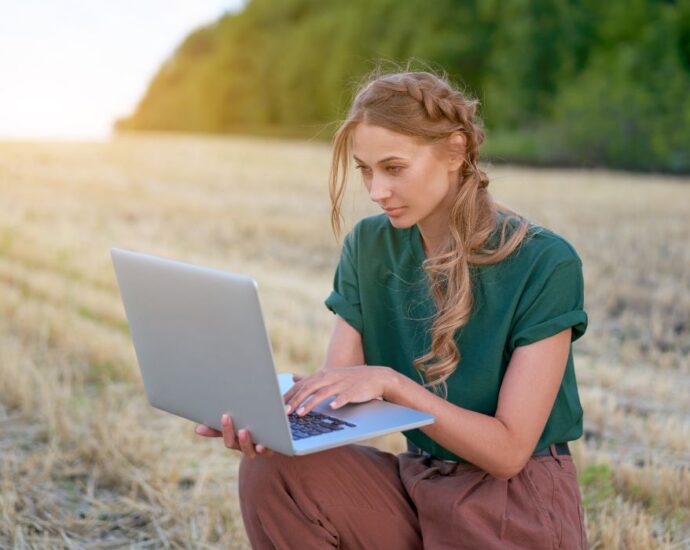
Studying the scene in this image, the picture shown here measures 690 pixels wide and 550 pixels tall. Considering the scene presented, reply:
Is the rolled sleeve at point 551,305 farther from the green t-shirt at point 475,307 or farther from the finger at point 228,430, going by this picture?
the finger at point 228,430

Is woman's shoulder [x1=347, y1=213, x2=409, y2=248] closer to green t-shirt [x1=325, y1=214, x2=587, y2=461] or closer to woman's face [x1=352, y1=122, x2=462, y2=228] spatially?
green t-shirt [x1=325, y1=214, x2=587, y2=461]

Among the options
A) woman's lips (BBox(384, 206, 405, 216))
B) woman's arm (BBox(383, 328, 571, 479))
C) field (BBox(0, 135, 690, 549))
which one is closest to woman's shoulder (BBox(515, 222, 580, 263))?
woman's arm (BBox(383, 328, 571, 479))

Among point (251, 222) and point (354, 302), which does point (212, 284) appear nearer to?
point (354, 302)

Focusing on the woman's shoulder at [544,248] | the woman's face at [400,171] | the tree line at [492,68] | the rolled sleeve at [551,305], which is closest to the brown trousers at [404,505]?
the rolled sleeve at [551,305]

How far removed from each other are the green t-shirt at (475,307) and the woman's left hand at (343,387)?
0.31 m

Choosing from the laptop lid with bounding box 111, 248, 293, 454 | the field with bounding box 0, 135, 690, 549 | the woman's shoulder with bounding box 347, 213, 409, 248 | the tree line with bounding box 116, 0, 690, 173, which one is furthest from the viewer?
A: the tree line with bounding box 116, 0, 690, 173

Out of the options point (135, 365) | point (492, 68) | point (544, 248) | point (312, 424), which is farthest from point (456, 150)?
point (492, 68)

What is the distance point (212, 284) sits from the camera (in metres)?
2.10

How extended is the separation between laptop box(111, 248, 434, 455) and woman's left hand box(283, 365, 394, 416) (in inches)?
1.3

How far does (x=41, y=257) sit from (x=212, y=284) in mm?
7020

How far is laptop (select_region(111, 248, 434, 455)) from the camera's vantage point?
2.09 metres

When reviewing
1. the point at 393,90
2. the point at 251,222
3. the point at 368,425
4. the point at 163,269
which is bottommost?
the point at 251,222

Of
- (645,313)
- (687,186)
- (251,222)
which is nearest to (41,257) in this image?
(251,222)

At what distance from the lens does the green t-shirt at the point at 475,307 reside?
2457 millimetres
